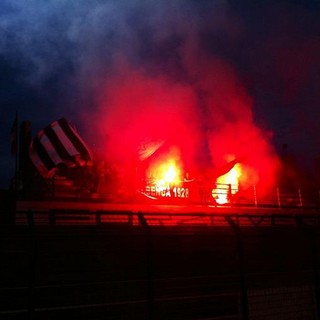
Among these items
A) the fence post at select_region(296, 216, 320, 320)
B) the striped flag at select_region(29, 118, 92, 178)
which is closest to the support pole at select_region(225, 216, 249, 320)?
the fence post at select_region(296, 216, 320, 320)

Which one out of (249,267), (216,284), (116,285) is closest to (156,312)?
(116,285)

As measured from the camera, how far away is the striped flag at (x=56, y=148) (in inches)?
659

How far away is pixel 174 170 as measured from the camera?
74.0 feet

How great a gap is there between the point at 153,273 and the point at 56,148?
1113cm

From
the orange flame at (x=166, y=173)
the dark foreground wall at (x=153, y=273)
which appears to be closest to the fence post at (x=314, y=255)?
the dark foreground wall at (x=153, y=273)

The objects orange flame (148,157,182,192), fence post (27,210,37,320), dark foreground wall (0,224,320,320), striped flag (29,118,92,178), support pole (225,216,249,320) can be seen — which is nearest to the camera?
fence post (27,210,37,320)

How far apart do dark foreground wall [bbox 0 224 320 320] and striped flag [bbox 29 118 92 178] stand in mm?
9534

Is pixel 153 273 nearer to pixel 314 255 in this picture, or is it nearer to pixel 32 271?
pixel 32 271

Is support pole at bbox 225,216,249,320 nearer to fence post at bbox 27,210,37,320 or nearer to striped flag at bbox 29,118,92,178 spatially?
fence post at bbox 27,210,37,320

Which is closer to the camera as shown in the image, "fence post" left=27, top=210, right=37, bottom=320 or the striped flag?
"fence post" left=27, top=210, right=37, bottom=320

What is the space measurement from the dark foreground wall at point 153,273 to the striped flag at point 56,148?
953 centimetres

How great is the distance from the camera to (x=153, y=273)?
721cm

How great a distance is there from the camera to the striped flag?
54.9 ft

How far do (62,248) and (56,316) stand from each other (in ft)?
4.00
